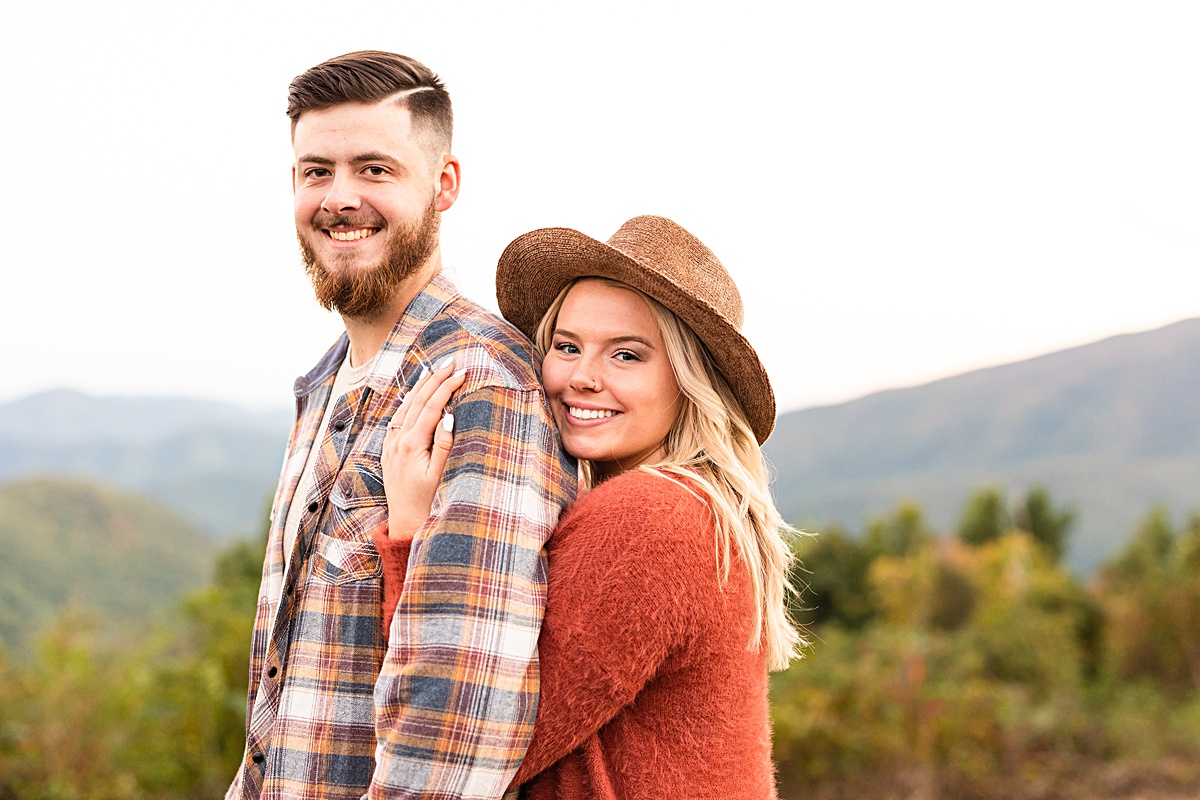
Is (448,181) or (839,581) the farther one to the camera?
(839,581)

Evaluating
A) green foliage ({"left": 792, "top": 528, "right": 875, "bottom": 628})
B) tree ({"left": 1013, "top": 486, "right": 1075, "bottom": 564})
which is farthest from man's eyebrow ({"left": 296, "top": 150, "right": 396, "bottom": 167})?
tree ({"left": 1013, "top": 486, "right": 1075, "bottom": 564})

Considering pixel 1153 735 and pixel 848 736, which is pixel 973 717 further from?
pixel 1153 735

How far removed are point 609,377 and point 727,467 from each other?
320mm

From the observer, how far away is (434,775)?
73.8 inches

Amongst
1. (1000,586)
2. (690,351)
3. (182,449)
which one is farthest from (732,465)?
(182,449)

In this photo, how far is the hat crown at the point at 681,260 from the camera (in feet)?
7.39

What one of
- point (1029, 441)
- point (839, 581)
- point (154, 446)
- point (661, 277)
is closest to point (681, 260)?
point (661, 277)

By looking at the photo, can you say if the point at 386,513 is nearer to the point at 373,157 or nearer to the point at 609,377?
the point at 609,377

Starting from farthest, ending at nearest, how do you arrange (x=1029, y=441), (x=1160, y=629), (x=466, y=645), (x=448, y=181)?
(x=1029, y=441)
(x=1160, y=629)
(x=448, y=181)
(x=466, y=645)

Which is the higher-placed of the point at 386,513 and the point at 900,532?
the point at 386,513

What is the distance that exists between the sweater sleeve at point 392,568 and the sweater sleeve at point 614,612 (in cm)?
28

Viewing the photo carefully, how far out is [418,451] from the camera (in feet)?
6.81

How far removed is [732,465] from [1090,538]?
52222 mm

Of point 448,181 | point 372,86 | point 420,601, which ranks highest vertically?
point 372,86
